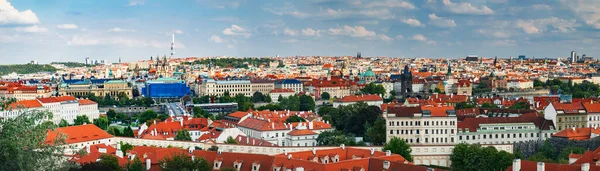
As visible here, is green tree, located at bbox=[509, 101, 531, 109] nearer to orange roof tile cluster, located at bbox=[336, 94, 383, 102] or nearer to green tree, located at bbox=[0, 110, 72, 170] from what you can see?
orange roof tile cluster, located at bbox=[336, 94, 383, 102]

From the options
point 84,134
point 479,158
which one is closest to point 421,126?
point 479,158

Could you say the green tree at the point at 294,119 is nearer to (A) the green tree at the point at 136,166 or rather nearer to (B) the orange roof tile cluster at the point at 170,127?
(B) the orange roof tile cluster at the point at 170,127

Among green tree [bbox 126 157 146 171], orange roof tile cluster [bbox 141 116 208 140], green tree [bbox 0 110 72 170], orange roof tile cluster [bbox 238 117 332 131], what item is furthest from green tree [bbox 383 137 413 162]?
green tree [bbox 0 110 72 170]

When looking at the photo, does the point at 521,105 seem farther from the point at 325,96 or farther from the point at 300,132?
the point at 325,96

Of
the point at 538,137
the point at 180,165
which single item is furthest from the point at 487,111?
the point at 180,165

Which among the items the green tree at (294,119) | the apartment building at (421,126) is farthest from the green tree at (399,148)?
the green tree at (294,119)

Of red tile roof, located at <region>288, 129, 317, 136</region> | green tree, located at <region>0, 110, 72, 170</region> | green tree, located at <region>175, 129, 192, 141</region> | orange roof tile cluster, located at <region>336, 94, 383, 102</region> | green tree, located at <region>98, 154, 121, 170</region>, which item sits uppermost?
green tree, located at <region>0, 110, 72, 170</region>

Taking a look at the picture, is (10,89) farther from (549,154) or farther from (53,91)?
(549,154)
